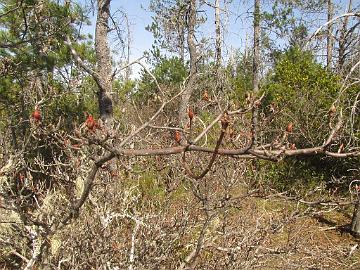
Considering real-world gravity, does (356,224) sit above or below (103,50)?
below

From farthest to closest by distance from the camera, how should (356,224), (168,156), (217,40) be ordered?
(217,40)
(356,224)
(168,156)

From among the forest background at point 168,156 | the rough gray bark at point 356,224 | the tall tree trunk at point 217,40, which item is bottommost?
the rough gray bark at point 356,224

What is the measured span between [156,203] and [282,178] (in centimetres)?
681

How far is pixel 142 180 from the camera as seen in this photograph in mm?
7035

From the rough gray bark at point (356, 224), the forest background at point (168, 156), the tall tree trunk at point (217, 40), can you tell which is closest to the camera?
the forest background at point (168, 156)

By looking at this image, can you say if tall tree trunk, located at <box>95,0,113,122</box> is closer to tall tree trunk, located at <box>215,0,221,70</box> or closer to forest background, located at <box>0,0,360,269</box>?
forest background, located at <box>0,0,360,269</box>

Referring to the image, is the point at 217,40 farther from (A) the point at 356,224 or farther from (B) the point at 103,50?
(A) the point at 356,224

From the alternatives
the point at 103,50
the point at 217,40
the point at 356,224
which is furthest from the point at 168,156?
the point at 217,40

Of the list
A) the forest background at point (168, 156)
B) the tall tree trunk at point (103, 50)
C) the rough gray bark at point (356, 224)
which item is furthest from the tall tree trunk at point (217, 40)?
the rough gray bark at point (356, 224)

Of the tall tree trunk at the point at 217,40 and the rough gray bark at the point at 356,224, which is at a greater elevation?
the tall tree trunk at the point at 217,40

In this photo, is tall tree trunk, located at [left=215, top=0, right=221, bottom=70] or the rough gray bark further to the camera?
tall tree trunk, located at [left=215, top=0, right=221, bottom=70]

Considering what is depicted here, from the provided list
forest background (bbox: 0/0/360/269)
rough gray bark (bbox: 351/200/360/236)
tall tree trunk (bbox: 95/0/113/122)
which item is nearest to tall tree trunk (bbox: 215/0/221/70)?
forest background (bbox: 0/0/360/269)

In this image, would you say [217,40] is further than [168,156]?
Yes

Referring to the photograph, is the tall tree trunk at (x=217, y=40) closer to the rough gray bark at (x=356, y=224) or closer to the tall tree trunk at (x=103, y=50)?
the tall tree trunk at (x=103, y=50)
